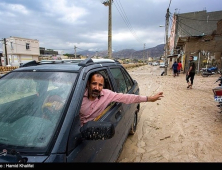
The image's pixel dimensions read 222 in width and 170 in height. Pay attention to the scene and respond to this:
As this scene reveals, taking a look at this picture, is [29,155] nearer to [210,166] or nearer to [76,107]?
[76,107]

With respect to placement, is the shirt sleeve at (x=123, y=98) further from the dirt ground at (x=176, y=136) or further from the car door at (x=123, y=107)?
the dirt ground at (x=176, y=136)

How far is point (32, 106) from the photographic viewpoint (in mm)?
1560

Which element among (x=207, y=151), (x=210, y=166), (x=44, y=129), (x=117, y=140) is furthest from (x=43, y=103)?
(x=207, y=151)

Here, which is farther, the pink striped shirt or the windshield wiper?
the pink striped shirt

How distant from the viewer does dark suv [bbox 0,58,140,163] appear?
46.9 inches

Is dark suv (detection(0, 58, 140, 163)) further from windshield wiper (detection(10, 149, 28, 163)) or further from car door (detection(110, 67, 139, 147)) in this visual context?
car door (detection(110, 67, 139, 147))

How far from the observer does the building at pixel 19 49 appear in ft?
122

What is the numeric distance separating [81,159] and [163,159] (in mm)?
1958

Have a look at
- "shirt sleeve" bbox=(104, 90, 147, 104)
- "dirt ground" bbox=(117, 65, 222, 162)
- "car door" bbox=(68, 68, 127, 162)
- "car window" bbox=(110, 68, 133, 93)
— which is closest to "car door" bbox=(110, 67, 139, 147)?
"car window" bbox=(110, 68, 133, 93)

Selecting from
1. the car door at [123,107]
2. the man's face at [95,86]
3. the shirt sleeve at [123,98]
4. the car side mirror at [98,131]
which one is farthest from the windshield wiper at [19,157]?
the car door at [123,107]

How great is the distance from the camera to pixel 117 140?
2174 mm

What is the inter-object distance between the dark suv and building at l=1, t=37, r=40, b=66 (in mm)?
41454

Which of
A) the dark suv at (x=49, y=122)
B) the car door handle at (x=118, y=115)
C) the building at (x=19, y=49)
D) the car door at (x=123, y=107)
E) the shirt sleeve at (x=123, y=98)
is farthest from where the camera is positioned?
the building at (x=19, y=49)

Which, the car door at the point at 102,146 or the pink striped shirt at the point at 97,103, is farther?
the pink striped shirt at the point at 97,103
